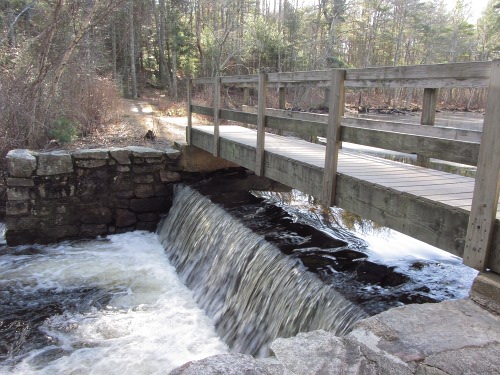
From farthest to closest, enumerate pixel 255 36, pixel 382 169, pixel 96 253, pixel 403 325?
1. pixel 255 36
2. pixel 96 253
3. pixel 382 169
4. pixel 403 325

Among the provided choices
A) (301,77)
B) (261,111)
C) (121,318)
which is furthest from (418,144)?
(121,318)

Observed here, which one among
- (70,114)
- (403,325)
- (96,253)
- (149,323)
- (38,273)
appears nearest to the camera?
(403,325)

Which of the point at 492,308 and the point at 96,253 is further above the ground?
the point at 492,308

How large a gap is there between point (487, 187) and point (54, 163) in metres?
7.21

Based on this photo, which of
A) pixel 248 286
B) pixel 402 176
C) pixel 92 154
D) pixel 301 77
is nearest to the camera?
pixel 402 176

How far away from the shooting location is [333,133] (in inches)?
154

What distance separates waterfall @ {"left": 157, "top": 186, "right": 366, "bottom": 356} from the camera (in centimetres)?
380

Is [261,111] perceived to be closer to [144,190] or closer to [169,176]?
[169,176]

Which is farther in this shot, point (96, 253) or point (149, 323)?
point (96, 253)

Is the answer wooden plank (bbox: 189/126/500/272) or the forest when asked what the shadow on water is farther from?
the forest

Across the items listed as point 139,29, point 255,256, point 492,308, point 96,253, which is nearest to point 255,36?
point 139,29

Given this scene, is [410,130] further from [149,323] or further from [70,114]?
[70,114]

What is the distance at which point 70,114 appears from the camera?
10062 millimetres

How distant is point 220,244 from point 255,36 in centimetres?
2122
